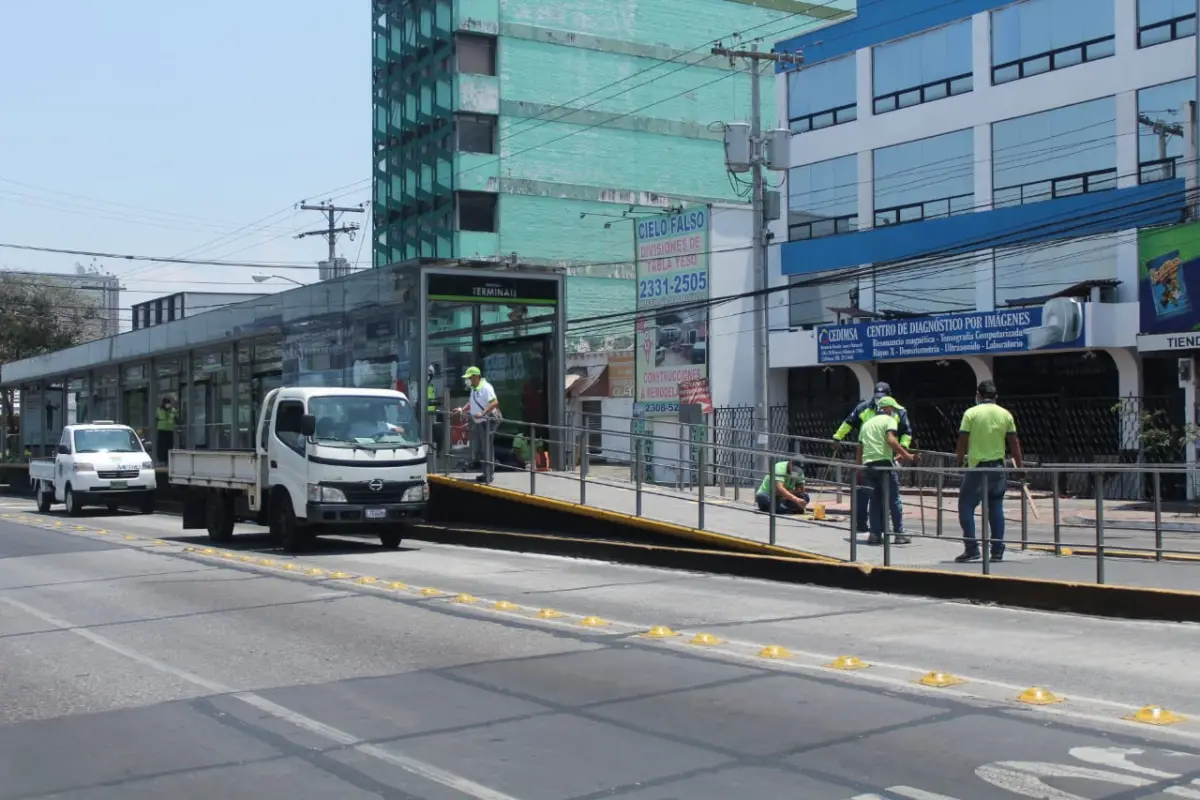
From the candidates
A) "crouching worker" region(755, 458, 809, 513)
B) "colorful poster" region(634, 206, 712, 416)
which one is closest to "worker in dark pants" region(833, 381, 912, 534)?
"crouching worker" region(755, 458, 809, 513)

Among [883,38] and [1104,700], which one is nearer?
[1104,700]

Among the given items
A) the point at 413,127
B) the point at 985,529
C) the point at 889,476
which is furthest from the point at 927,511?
the point at 413,127

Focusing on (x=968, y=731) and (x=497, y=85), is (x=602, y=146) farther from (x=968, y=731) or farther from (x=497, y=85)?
(x=968, y=731)

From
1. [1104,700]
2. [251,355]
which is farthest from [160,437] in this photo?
[1104,700]

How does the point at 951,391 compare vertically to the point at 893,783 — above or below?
above

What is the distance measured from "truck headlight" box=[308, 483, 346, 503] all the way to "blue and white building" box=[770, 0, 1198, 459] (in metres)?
18.4

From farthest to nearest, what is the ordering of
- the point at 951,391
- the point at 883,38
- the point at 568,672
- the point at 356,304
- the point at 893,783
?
the point at 883,38 → the point at 951,391 → the point at 356,304 → the point at 568,672 → the point at 893,783

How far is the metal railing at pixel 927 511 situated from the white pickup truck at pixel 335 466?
1885 millimetres

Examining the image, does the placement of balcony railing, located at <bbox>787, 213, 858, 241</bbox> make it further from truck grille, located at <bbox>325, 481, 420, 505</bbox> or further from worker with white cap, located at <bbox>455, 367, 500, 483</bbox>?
truck grille, located at <bbox>325, 481, 420, 505</bbox>

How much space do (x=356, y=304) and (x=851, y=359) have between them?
16.7 metres

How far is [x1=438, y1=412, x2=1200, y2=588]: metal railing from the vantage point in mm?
12180

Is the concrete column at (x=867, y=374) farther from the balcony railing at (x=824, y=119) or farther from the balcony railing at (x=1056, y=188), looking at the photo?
the balcony railing at (x=824, y=119)

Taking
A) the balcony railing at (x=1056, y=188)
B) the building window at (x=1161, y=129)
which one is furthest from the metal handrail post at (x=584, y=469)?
the balcony railing at (x=1056, y=188)

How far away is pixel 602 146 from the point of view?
188 ft
